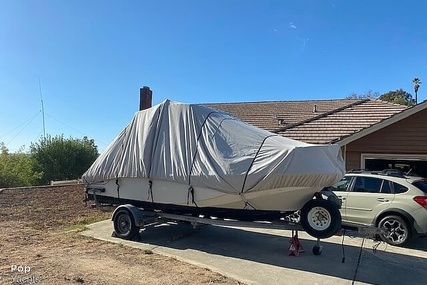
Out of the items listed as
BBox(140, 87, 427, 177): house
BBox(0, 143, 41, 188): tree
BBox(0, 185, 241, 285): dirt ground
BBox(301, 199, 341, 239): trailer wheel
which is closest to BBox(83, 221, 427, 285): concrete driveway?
BBox(0, 185, 241, 285): dirt ground

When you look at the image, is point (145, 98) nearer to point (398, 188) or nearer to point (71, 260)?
point (71, 260)

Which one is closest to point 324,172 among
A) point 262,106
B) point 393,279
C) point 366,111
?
point 393,279

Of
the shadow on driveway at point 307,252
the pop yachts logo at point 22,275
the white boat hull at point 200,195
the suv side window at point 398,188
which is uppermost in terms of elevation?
the suv side window at point 398,188

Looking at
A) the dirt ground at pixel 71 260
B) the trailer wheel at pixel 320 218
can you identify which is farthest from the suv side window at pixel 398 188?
the dirt ground at pixel 71 260

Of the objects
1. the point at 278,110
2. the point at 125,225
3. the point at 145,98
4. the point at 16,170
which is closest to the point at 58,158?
the point at 16,170

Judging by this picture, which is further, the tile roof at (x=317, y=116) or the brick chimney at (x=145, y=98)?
the brick chimney at (x=145, y=98)

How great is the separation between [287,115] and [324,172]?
38.9 feet

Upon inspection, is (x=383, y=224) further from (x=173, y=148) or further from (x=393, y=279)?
(x=173, y=148)

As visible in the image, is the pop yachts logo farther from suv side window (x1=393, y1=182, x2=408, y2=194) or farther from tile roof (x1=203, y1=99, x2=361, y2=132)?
tile roof (x1=203, y1=99, x2=361, y2=132)

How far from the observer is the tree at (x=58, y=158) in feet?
94.2

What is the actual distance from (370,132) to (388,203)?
12.3ft

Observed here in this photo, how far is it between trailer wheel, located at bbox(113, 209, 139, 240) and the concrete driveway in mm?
188

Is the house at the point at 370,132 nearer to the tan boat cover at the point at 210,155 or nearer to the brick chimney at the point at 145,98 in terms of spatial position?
the brick chimney at the point at 145,98

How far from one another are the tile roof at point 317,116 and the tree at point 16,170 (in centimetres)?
1504
